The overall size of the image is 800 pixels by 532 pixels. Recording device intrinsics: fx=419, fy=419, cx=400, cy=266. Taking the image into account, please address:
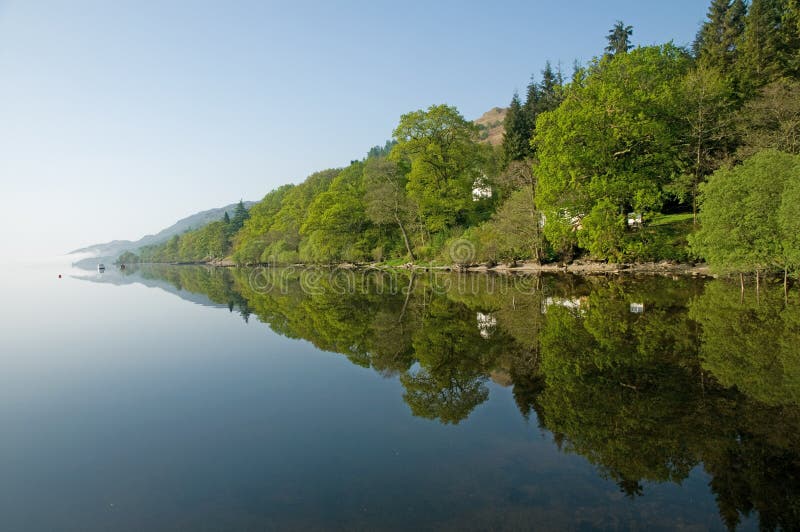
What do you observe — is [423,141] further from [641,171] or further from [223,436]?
[223,436]

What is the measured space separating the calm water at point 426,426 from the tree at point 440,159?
34518 mm

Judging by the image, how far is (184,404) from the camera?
9.92m

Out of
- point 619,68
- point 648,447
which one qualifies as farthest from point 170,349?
point 619,68

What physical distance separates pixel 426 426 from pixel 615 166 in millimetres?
30622

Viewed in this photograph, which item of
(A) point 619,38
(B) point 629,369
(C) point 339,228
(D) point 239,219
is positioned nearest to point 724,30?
(A) point 619,38

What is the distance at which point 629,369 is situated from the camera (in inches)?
395

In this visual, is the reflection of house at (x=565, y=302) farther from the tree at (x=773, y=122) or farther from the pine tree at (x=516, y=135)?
the pine tree at (x=516, y=135)

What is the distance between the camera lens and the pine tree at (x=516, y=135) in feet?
212

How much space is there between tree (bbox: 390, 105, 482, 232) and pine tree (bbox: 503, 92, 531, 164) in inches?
608

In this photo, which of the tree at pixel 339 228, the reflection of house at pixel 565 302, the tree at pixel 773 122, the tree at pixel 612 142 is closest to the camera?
the reflection of house at pixel 565 302

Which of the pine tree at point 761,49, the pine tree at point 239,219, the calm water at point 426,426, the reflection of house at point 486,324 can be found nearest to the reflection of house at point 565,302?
the calm water at point 426,426

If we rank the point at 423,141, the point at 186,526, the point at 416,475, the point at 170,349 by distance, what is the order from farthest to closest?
1. the point at 423,141
2. the point at 170,349
3. the point at 416,475
4. the point at 186,526

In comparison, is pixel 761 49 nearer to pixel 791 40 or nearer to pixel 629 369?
pixel 791 40

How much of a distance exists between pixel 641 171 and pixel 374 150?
6896 inches
